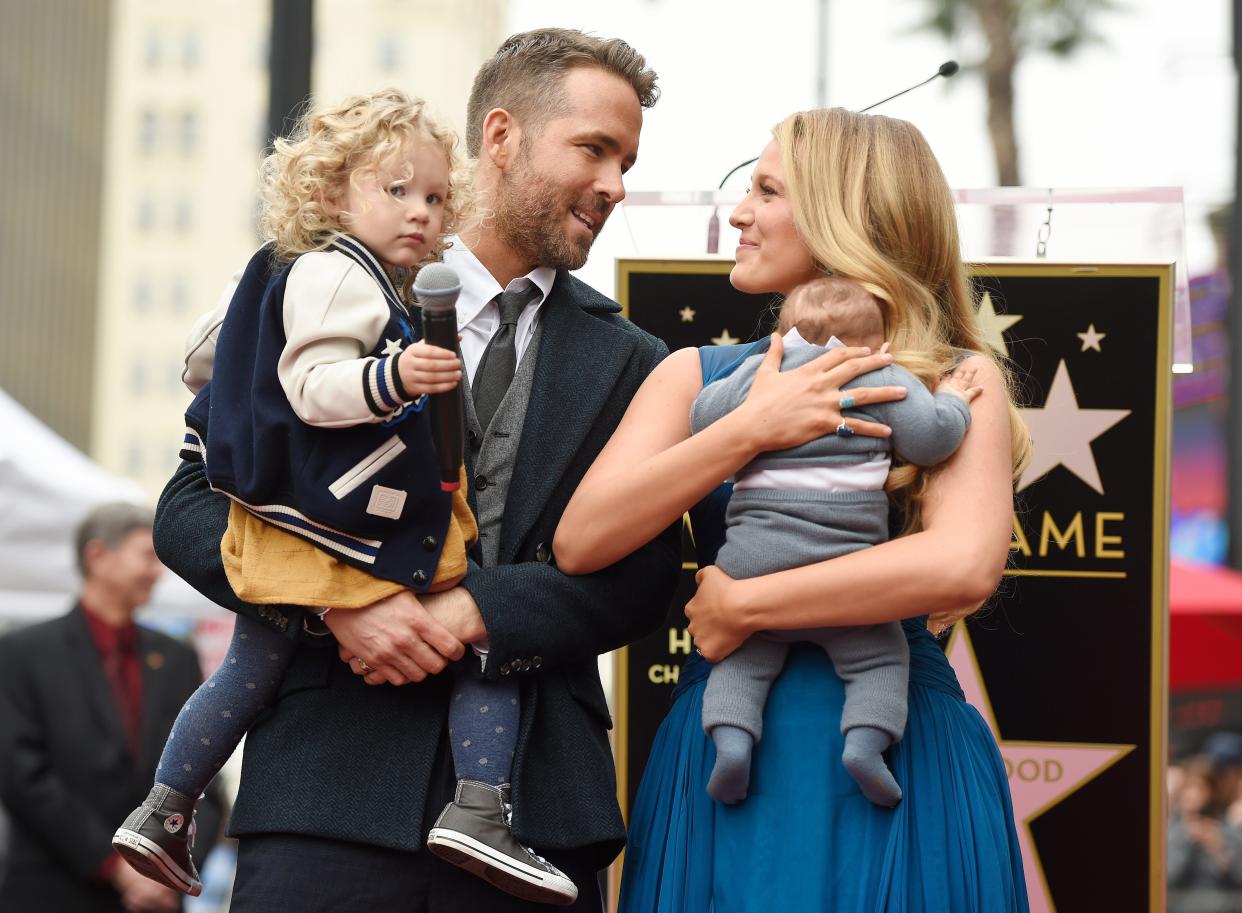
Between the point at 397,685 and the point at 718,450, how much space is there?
2.31ft

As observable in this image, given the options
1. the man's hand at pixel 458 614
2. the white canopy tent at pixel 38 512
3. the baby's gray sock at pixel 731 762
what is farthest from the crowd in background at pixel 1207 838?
the man's hand at pixel 458 614

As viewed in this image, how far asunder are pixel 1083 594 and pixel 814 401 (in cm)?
133

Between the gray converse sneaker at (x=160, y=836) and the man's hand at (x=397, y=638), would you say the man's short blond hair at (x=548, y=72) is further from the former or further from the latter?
the gray converse sneaker at (x=160, y=836)

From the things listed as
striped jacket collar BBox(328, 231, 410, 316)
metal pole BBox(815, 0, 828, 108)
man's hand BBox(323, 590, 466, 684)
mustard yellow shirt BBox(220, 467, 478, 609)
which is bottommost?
man's hand BBox(323, 590, 466, 684)

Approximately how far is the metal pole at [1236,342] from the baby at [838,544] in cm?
224

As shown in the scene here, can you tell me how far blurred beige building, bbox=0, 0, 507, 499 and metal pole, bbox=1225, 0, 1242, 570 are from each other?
67863mm

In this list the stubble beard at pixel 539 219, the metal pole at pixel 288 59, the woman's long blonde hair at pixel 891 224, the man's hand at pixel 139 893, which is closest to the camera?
the woman's long blonde hair at pixel 891 224

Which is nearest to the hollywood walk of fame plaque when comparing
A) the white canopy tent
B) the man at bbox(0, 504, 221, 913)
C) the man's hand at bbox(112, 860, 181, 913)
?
the man's hand at bbox(112, 860, 181, 913)

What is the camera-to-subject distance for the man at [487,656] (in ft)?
9.77

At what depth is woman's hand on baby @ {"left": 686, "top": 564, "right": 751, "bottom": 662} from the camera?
2.86 metres

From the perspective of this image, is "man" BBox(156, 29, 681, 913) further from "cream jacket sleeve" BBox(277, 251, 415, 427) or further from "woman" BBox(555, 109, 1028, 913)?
"cream jacket sleeve" BBox(277, 251, 415, 427)

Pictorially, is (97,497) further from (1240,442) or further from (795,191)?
(795,191)

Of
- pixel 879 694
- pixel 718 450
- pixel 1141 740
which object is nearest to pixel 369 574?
pixel 718 450

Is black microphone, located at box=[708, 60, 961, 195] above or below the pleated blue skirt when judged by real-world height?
above
